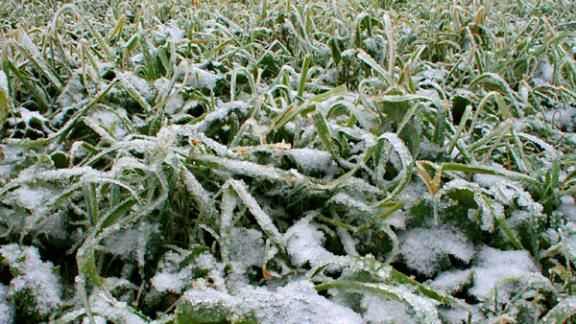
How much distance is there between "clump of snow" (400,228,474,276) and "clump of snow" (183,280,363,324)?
0.70ft

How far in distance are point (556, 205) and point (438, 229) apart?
0.30 metres

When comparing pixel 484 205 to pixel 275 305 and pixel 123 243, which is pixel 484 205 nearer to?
pixel 275 305

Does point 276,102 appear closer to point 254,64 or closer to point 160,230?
point 254,64

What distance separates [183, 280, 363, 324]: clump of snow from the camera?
2.33 ft

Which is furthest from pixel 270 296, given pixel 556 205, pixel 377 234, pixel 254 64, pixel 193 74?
pixel 254 64

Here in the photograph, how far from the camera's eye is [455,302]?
0.78 m

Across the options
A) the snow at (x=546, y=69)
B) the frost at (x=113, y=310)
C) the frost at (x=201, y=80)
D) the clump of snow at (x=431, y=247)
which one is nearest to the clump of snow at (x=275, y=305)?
the frost at (x=113, y=310)

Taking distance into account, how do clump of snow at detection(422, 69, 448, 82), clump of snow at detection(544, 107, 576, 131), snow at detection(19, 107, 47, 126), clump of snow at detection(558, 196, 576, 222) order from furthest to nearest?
clump of snow at detection(422, 69, 448, 82) → clump of snow at detection(544, 107, 576, 131) → snow at detection(19, 107, 47, 126) → clump of snow at detection(558, 196, 576, 222)

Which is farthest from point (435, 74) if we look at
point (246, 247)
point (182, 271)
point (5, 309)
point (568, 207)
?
point (5, 309)

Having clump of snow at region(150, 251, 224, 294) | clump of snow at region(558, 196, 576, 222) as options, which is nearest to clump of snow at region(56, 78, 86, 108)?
clump of snow at region(150, 251, 224, 294)

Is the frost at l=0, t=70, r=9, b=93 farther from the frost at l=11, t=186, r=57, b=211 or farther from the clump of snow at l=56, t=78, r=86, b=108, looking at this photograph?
the frost at l=11, t=186, r=57, b=211

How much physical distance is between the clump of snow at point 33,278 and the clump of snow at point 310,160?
1.72 feet

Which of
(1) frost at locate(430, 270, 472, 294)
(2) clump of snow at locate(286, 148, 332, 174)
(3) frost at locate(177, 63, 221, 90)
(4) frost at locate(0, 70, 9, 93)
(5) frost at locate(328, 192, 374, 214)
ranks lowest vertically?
(1) frost at locate(430, 270, 472, 294)

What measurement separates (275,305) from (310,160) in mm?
390
